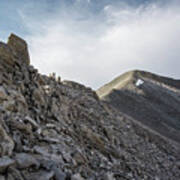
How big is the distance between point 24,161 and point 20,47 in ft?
27.0

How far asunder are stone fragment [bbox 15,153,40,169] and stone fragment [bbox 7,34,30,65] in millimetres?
7215

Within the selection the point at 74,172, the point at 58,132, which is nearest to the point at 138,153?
the point at 58,132

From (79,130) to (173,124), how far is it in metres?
22.5

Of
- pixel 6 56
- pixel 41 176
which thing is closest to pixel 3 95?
pixel 41 176

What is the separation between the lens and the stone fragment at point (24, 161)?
3464mm

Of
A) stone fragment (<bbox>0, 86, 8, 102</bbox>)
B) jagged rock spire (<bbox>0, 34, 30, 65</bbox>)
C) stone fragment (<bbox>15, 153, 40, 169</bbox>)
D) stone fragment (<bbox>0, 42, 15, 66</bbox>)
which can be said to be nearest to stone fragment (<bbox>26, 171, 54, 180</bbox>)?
stone fragment (<bbox>15, 153, 40, 169</bbox>)

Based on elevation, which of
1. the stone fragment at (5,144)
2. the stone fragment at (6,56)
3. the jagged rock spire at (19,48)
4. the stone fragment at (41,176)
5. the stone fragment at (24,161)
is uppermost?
the jagged rock spire at (19,48)

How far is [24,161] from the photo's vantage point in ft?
11.7

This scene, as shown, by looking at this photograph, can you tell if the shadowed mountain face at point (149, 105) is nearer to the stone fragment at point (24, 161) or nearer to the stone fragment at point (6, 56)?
the stone fragment at point (6, 56)

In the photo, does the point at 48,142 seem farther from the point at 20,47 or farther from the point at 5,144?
the point at 20,47

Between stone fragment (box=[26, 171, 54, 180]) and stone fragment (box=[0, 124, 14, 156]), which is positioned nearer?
stone fragment (box=[26, 171, 54, 180])

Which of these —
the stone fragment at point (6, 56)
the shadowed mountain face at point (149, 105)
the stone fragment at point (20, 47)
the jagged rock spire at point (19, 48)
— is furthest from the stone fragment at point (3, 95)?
the shadowed mountain face at point (149, 105)

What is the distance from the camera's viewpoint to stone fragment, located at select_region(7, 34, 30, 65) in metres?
9.95

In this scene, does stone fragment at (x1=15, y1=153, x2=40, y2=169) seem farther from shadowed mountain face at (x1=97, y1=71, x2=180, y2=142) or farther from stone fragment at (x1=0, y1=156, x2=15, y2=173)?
shadowed mountain face at (x1=97, y1=71, x2=180, y2=142)
